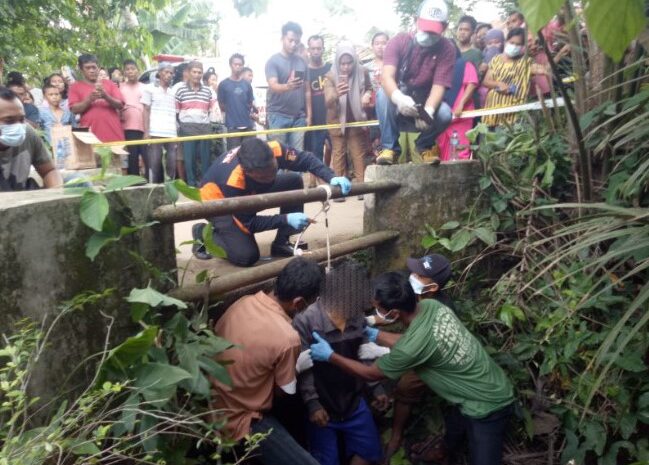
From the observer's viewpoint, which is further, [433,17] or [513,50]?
[513,50]

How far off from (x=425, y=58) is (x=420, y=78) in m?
0.16

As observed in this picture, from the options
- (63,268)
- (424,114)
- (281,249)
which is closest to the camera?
(63,268)

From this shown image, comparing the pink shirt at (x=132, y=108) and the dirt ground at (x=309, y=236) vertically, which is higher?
the pink shirt at (x=132, y=108)

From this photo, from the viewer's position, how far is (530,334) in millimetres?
3535

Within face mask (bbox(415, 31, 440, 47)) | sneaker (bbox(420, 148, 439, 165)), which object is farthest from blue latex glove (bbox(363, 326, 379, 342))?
face mask (bbox(415, 31, 440, 47))

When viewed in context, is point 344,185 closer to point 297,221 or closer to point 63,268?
point 297,221

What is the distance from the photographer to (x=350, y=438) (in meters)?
3.28

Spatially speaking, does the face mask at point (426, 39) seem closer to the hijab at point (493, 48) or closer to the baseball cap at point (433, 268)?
the baseball cap at point (433, 268)

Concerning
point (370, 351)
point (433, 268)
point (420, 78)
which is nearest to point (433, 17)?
point (420, 78)

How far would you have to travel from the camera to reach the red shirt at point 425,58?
4410mm

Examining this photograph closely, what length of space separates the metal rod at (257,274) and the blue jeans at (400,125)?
3.23 feet

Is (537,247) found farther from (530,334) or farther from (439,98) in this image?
(439,98)

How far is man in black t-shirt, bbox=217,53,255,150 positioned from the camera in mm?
7023

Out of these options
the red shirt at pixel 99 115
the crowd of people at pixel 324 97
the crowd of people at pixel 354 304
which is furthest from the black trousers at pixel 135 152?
the crowd of people at pixel 354 304
